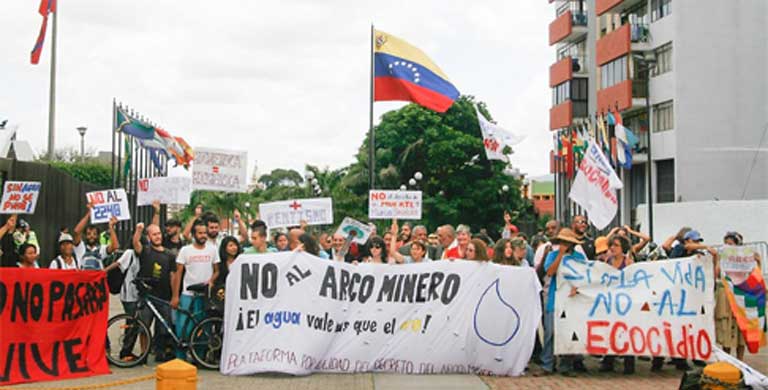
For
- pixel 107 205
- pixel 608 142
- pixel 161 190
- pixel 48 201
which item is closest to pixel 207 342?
pixel 107 205

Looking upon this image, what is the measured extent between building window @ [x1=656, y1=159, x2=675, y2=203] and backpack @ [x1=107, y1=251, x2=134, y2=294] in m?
36.2

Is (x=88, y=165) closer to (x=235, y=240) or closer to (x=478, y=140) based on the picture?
(x=478, y=140)

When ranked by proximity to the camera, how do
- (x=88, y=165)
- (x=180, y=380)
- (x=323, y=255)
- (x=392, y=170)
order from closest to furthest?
(x=180, y=380) → (x=323, y=255) → (x=88, y=165) → (x=392, y=170)

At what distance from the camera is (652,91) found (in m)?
47.6

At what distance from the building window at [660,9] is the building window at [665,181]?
666 centimetres

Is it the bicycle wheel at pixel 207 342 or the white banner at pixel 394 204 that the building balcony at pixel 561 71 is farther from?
the bicycle wheel at pixel 207 342

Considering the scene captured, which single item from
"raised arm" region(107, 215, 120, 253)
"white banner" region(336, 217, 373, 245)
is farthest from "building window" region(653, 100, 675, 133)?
"raised arm" region(107, 215, 120, 253)

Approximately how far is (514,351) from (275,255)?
3015 mm

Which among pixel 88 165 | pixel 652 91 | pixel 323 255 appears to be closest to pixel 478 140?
pixel 652 91

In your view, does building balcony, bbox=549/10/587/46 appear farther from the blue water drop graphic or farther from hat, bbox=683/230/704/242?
the blue water drop graphic

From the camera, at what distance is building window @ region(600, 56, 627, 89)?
50.1m

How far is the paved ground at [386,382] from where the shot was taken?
10984 millimetres

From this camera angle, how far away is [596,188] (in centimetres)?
1748

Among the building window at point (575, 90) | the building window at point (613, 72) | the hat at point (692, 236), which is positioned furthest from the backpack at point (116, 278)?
the building window at point (575, 90)
